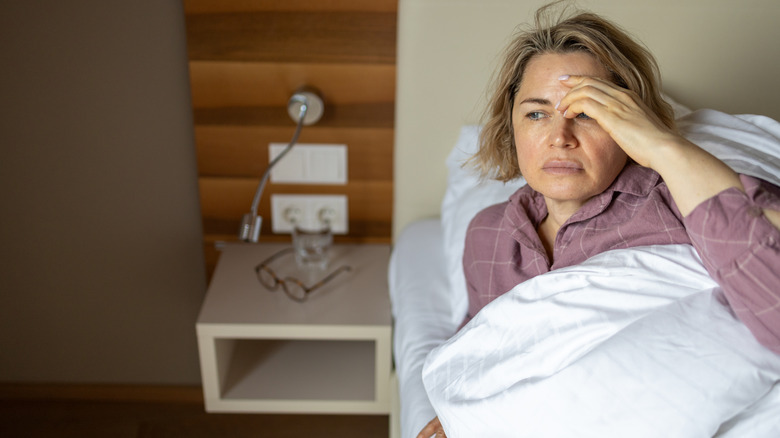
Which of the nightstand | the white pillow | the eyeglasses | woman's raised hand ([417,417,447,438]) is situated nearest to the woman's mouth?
the white pillow

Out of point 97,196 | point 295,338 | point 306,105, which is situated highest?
point 306,105

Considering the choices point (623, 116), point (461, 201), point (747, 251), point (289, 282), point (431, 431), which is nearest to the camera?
point (747, 251)

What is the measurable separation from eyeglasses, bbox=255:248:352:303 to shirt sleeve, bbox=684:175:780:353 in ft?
2.92

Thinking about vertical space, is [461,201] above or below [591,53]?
below

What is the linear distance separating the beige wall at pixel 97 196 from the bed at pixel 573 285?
1.81 ft

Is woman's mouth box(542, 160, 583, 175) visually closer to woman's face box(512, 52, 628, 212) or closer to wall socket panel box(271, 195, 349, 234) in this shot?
woman's face box(512, 52, 628, 212)

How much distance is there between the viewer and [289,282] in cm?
143

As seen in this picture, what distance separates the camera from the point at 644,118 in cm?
79

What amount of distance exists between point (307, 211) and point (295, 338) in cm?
32

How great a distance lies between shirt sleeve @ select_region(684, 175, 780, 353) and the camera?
654 mm

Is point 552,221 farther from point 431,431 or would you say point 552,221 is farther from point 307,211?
point 307,211

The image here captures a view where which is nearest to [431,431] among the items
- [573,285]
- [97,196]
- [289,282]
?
[573,285]

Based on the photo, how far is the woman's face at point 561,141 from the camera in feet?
2.83

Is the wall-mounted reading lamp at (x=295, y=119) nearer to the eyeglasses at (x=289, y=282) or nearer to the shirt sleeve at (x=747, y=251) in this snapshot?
the eyeglasses at (x=289, y=282)
